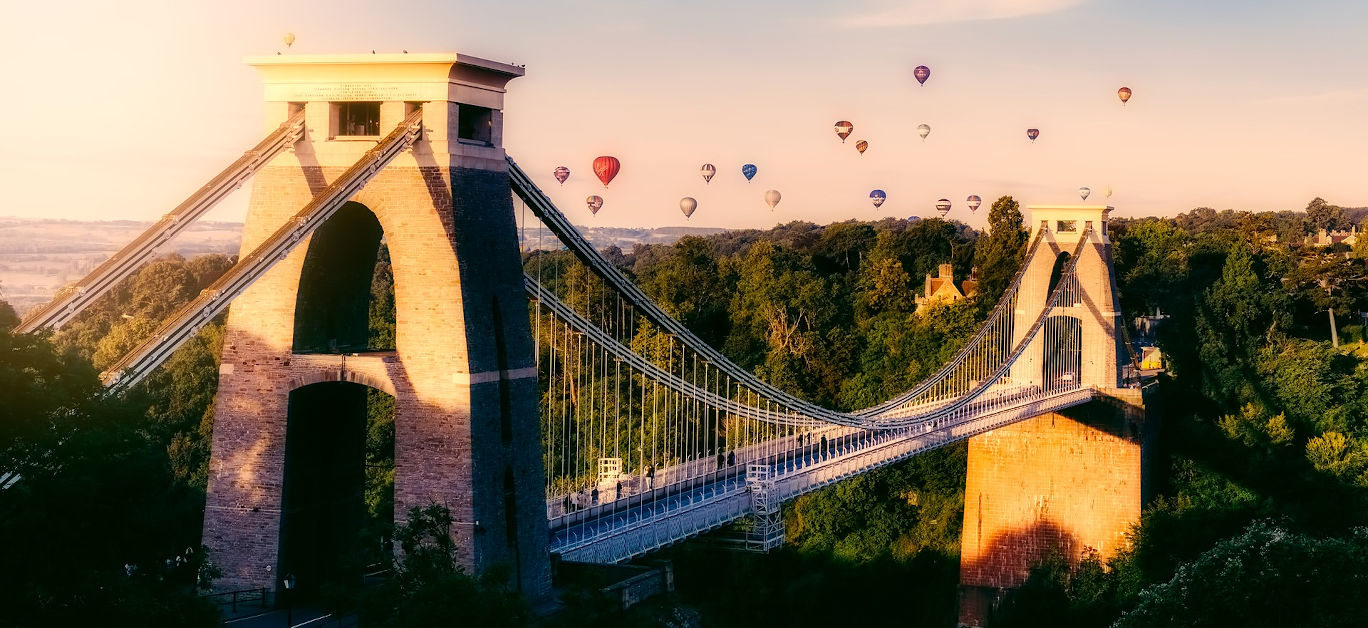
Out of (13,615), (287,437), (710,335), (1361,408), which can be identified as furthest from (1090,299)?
(13,615)

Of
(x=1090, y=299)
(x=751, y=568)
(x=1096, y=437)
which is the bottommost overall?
(x=751, y=568)

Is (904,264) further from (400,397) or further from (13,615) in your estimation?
(13,615)

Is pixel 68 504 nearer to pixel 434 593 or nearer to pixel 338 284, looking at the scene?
pixel 434 593

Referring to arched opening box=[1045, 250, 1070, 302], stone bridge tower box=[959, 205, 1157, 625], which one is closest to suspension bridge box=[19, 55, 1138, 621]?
stone bridge tower box=[959, 205, 1157, 625]

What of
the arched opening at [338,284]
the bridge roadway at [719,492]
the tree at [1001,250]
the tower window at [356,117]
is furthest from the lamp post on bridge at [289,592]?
the tree at [1001,250]

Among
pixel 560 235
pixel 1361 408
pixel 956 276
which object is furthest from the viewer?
pixel 956 276

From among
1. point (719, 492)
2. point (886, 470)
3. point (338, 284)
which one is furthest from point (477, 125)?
point (886, 470)
